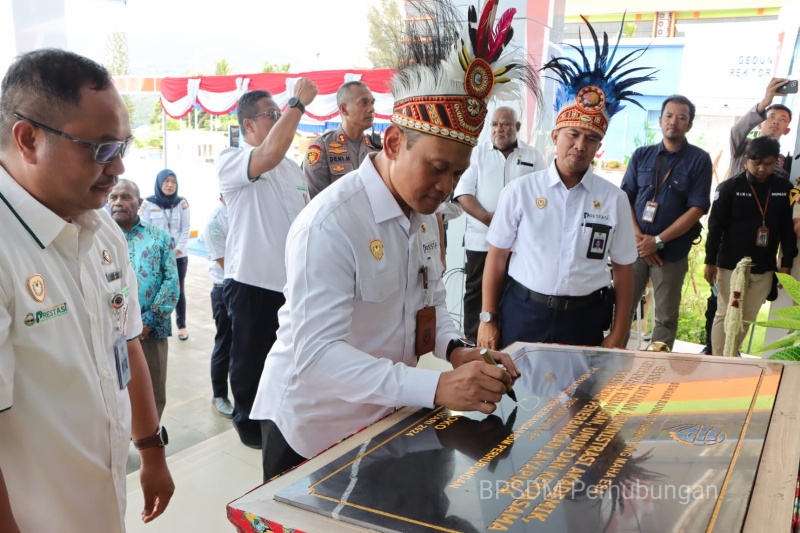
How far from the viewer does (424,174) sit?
1373mm

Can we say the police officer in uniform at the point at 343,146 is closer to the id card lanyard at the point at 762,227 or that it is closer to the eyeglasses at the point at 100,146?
the eyeglasses at the point at 100,146

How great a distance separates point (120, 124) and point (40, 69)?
167mm

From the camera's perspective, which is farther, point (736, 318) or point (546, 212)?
point (736, 318)

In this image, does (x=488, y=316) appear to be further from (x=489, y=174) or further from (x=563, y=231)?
→ (x=489, y=174)

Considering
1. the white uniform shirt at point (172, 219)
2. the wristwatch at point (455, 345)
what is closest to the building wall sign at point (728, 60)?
the white uniform shirt at point (172, 219)

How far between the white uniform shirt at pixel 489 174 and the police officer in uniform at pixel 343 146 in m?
0.96

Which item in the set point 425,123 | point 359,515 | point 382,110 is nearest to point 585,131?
point 425,123

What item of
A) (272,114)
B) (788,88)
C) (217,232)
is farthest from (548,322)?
(788,88)

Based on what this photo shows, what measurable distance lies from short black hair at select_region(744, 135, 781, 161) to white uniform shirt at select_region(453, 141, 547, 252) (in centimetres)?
148

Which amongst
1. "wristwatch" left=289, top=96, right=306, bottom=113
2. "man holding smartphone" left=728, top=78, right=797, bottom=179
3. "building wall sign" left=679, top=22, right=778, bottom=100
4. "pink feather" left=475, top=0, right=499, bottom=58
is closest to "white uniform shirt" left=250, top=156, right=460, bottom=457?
"pink feather" left=475, top=0, right=499, bottom=58

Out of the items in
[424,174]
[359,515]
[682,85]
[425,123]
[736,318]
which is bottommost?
[736,318]

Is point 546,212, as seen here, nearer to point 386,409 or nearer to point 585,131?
point 585,131

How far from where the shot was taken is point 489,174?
14.5 ft

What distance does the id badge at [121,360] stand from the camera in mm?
1377
